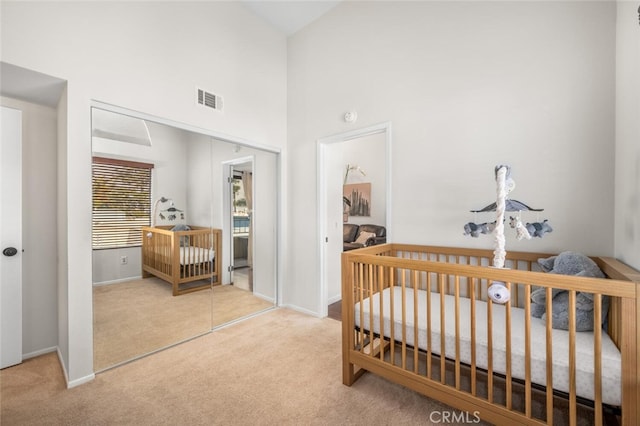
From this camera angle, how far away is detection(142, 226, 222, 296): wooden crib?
229cm

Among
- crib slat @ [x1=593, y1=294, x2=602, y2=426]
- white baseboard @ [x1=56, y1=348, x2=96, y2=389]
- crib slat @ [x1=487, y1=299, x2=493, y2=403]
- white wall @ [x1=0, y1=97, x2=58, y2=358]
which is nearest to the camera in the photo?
crib slat @ [x1=593, y1=294, x2=602, y2=426]

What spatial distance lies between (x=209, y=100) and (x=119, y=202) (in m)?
1.23

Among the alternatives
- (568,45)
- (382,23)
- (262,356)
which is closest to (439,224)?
(568,45)

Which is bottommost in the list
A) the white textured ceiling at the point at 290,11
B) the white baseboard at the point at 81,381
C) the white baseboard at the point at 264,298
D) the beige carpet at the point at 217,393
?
the beige carpet at the point at 217,393

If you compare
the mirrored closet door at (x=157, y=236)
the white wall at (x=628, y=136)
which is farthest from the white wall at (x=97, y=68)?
the white wall at (x=628, y=136)

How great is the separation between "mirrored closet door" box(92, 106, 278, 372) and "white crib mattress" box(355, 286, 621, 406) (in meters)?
1.68

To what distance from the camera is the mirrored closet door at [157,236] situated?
2.01 metres

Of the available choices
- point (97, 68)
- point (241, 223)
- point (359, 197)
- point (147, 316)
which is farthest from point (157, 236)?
point (359, 197)

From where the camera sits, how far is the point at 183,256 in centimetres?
249

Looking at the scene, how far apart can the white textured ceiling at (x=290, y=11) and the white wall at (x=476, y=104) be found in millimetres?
117

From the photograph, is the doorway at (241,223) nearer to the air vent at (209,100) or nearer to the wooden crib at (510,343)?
the air vent at (209,100)

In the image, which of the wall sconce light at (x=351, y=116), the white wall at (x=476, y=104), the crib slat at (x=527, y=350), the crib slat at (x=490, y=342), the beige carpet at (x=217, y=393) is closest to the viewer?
the crib slat at (x=527, y=350)

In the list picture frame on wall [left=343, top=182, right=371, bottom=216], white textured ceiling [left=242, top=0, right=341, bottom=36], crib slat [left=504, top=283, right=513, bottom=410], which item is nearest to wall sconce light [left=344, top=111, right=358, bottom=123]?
white textured ceiling [left=242, top=0, right=341, bottom=36]

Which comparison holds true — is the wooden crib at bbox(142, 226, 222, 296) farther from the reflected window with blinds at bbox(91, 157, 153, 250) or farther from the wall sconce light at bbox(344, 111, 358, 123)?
the wall sconce light at bbox(344, 111, 358, 123)
